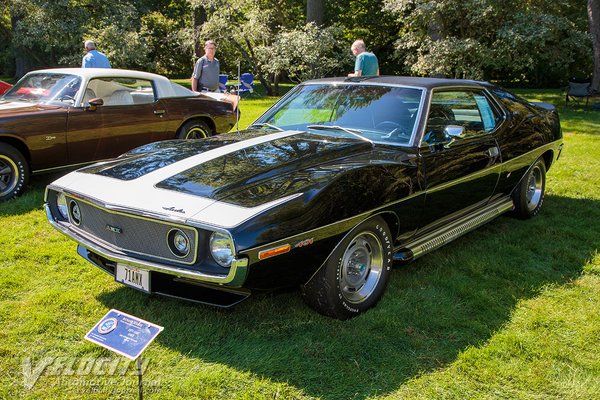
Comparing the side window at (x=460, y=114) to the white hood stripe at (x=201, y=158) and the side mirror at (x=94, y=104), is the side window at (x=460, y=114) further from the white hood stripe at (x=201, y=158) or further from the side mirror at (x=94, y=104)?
the side mirror at (x=94, y=104)

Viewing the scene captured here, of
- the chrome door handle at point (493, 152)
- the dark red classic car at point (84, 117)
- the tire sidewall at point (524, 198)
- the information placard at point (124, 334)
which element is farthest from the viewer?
the dark red classic car at point (84, 117)

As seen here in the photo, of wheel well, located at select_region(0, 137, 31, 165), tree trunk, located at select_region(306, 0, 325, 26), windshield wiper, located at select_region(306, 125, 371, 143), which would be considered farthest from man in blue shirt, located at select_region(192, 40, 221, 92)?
tree trunk, located at select_region(306, 0, 325, 26)

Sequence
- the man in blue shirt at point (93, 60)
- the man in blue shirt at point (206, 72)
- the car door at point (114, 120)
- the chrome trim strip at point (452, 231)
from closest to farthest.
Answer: the chrome trim strip at point (452, 231) < the car door at point (114, 120) < the man in blue shirt at point (93, 60) < the man in blue shirt at point (206, 72)

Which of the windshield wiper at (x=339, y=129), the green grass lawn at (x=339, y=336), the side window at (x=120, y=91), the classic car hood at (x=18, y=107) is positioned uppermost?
the side window at (x=120, y=91)

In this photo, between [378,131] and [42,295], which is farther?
[378,131]

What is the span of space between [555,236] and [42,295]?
14.5ft

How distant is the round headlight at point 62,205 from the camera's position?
364 centimetres

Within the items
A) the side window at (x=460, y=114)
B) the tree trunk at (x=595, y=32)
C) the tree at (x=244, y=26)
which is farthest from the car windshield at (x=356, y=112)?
the tree trunk at (x=595, y=32)

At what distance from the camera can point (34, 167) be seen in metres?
6.00

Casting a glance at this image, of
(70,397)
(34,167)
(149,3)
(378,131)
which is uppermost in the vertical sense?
(149,3)

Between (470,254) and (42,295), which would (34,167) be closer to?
(42,295)

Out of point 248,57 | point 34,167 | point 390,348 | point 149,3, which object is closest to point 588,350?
point 390,348

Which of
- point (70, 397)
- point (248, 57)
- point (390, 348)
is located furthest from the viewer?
point (248, 57)

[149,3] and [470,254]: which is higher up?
[149,3]
